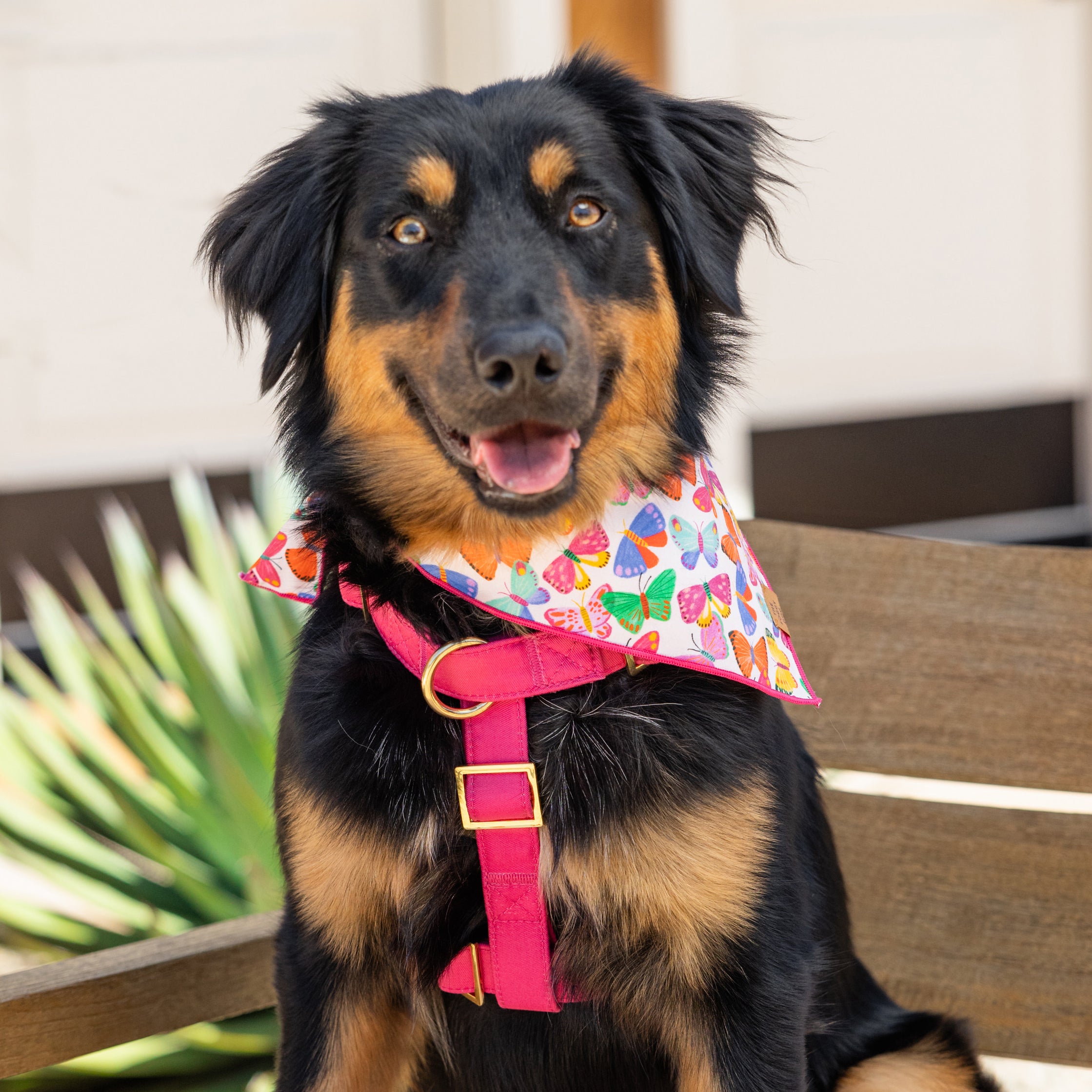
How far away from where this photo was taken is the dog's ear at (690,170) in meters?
1.88

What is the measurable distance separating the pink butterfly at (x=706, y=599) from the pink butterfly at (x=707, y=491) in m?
0.12

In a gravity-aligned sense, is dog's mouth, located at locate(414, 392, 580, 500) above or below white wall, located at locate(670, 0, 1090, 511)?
below

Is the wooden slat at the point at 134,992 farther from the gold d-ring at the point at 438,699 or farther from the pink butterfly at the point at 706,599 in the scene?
the pink butterfly at the point at 706,599

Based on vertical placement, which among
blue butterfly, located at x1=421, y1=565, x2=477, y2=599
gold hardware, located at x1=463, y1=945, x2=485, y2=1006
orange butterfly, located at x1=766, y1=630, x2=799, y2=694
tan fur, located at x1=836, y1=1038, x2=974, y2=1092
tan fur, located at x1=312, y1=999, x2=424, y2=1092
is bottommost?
tan fur, located at x1=836, y1=1038, x2=974, y2=1092

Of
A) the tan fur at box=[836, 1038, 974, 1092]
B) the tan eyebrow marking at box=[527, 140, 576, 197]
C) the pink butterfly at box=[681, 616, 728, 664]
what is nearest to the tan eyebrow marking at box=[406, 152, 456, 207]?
the tan eyebrow marking at box=[527, 140, 576, 197]

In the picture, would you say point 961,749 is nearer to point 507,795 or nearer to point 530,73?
point 507,795

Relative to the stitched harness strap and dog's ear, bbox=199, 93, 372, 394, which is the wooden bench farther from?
dog's ear, bbox=199, 93, 372, 394

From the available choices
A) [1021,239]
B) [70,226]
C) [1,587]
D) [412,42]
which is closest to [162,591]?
[1,587]

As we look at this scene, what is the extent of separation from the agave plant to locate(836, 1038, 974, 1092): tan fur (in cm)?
136

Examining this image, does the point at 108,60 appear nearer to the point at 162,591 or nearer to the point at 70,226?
the point at 70,226

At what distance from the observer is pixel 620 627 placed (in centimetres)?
171

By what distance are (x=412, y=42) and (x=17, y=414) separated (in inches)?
80.8

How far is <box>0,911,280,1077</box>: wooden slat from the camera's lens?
70.3 inches

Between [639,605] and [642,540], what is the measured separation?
15 centimetres
